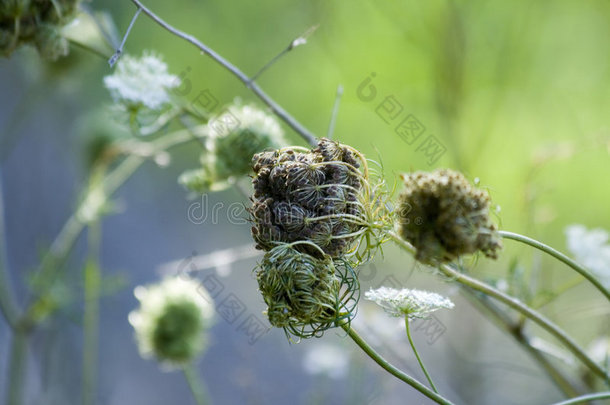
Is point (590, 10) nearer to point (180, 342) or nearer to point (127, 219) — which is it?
point (180, 342)

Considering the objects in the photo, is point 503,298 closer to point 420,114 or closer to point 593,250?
point 593,250

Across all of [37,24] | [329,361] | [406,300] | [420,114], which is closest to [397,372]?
[406,300]

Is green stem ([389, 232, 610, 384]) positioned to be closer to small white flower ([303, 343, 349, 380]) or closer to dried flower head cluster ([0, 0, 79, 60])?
dried flower head cluster ([0, 0, 79, 60])

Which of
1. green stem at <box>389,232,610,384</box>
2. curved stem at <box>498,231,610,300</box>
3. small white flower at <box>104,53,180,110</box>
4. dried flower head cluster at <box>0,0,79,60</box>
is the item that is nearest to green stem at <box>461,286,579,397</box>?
green stem at <box>389,232,610,384</box>

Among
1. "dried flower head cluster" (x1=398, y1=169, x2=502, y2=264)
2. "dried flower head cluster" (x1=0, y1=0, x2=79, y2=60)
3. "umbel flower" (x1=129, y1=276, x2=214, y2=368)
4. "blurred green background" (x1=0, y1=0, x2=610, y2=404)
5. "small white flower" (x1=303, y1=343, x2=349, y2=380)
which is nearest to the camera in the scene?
"dried flower head cluster" (x1=398, y1=169, x2=502, y2=264)

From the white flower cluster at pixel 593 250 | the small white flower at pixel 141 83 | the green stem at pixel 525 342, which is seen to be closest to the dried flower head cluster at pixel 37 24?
the small white flower at pixel 141 83

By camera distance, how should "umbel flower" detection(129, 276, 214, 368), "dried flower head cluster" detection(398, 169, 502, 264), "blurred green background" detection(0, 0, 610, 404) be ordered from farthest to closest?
"blurred green background" detection(0, 0, 610, 404) → "umbel flower" detection(129, 276, 214, 368) → "dried flower head cluster" detection(398, 169, 502, 264)

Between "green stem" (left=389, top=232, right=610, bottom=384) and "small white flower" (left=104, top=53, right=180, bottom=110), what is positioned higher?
"green stem" (left=389, top=232, right=610, bottom=384)
